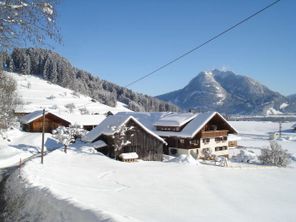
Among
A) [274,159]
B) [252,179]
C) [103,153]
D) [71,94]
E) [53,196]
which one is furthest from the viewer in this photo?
[71,94]

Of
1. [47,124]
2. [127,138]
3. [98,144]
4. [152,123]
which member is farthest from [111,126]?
[47,124]

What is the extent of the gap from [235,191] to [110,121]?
23.4m

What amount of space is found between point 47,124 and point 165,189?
52.8 m

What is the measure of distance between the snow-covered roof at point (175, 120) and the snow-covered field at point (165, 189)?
1278cm

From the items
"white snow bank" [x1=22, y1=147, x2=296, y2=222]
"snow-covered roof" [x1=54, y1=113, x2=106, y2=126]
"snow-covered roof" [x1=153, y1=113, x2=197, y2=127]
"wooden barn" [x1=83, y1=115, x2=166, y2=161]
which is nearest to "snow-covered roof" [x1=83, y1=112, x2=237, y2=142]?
"wooden barn" [x1=83, y1=115, x2=166, y2=161]

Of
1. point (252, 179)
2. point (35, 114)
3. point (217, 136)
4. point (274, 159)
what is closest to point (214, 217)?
point (252, 179)

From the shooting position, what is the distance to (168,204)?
1994 cm

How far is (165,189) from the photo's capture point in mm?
25688

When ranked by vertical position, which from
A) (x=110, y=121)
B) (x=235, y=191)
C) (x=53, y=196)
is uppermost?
(x=110, y=121)

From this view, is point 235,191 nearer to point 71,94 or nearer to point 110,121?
point 110,121

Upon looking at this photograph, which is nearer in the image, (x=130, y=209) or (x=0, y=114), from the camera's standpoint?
(x=130, y=209)

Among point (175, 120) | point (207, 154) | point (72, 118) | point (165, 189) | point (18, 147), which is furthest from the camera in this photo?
point (72, 118)

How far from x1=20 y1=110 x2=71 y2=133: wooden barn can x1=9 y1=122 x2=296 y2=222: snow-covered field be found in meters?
30.1

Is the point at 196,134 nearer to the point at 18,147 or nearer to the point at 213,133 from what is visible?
the point at 213,133
